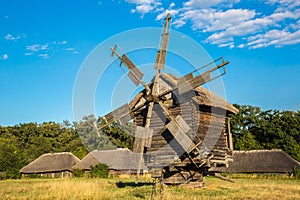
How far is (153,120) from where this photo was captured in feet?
55.9

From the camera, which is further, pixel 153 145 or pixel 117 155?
pixel 117 155

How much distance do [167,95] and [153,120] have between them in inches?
57.4

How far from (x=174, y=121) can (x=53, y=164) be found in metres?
34.4

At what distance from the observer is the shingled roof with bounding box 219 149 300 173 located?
35441 millimetres

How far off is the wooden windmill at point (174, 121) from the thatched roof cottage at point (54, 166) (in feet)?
99.4

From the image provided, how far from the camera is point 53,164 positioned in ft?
151

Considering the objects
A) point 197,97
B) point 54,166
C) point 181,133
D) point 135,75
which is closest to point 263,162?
point 197,97

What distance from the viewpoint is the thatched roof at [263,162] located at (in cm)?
3544

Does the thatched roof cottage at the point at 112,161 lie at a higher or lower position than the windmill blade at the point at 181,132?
lower

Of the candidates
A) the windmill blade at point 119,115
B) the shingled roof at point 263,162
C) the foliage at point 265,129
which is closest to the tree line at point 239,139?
the foliage at point 265,129

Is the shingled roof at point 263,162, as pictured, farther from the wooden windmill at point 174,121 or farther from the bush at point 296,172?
the wooden windmill at point 174,121

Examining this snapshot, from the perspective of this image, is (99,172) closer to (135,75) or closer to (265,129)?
(135,75)

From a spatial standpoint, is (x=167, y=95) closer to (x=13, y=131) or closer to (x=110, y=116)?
(x=110, y=116)

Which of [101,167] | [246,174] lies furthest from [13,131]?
[246,174]
